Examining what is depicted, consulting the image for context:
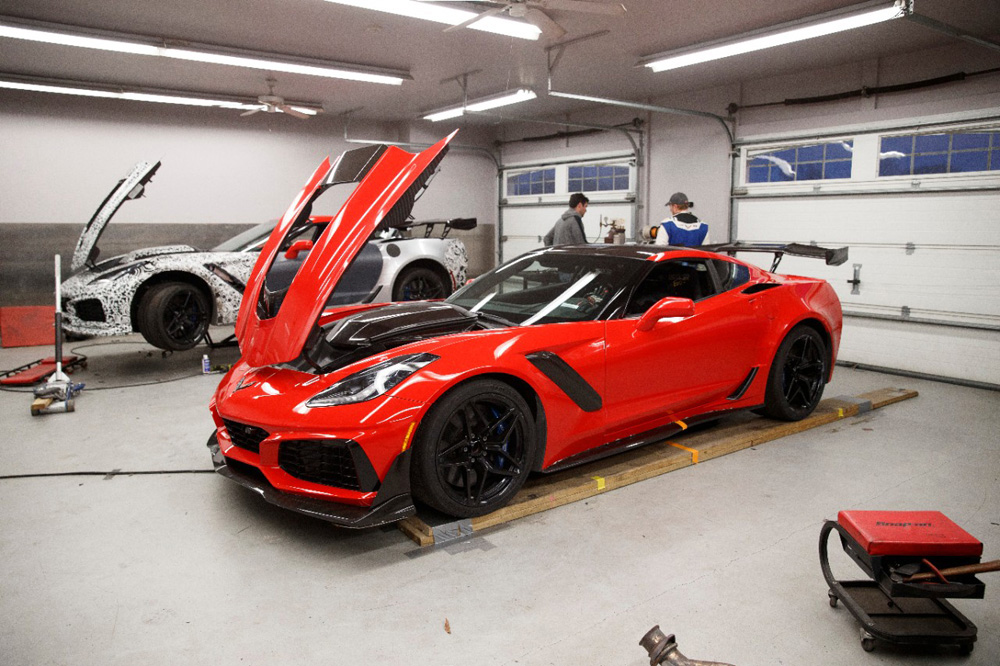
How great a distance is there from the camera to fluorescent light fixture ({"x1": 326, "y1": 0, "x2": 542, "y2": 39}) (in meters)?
4.94

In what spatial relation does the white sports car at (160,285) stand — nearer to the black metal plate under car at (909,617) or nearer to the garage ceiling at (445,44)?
the garage ceiling at (445,44)

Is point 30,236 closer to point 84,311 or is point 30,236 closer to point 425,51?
point 84,311

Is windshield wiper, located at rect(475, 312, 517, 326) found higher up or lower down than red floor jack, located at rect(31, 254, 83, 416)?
higher up

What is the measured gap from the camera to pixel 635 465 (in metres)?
3.63

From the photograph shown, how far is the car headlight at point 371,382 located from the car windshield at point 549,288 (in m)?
0.75

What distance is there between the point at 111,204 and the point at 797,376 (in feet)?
20.2

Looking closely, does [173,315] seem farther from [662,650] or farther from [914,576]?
[914,576]

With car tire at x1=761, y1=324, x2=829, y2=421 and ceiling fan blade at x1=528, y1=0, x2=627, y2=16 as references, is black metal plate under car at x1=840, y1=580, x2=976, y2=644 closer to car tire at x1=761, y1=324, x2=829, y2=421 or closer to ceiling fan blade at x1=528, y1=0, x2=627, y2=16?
car tire at x1=761, y1=324, x2=829, y2=421

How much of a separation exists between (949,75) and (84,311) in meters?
8.65

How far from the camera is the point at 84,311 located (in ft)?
20.7

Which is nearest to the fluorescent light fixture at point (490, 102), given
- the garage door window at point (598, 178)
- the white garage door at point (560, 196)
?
the white garage door at point (560, 196)

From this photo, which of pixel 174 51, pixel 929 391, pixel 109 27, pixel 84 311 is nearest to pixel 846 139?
pixel 929 391

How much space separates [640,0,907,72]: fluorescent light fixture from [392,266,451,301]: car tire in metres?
3.43

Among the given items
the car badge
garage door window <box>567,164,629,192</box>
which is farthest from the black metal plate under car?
garage door window <box>567,164,629,192</box>
